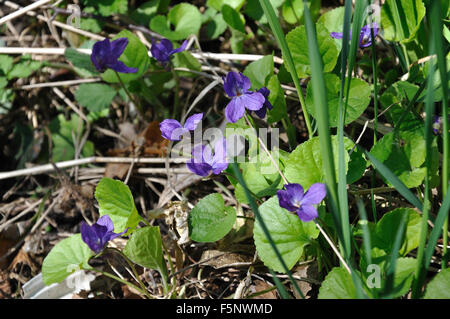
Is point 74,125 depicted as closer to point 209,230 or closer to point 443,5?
point 209,230

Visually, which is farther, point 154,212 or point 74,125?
point 74,125

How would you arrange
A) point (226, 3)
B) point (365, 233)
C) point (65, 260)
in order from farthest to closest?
point (226, 3)
point (65, 260)
point (365, 233)

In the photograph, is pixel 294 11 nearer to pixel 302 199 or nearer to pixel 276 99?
pixel 276 99

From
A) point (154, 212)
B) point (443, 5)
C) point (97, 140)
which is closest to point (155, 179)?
point (154, 212)

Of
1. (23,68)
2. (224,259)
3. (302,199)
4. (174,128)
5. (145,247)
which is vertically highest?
(23,68)

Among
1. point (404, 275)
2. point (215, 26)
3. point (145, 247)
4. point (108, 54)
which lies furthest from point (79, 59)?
point (404, 275)
